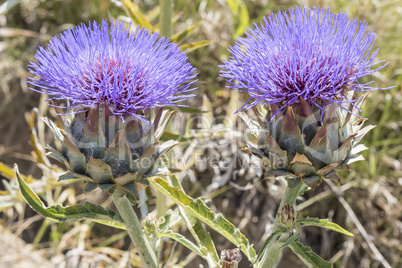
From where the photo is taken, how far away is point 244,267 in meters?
1.85

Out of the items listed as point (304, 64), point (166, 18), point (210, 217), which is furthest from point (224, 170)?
point (304, 64)

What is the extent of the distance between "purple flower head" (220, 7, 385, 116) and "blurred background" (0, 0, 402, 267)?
61cm

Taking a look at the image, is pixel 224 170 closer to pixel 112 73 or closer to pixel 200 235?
pixel 200 235

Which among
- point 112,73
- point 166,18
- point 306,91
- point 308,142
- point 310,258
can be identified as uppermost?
point 166,18

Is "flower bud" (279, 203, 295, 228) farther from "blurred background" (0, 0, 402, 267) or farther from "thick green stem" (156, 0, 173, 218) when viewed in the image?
"thick green stem" (156, 0, 173, 218)

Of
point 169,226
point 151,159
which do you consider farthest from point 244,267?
point 151,159

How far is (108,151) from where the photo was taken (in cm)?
91

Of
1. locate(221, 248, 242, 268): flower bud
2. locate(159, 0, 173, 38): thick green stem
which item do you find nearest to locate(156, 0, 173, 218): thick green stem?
locate(159, 0, 173, 38): thick green stem

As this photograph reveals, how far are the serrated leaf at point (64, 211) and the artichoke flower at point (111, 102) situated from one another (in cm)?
6

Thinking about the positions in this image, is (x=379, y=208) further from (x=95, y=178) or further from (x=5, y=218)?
(x=5, y=218)

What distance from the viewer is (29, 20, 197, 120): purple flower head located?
91cm

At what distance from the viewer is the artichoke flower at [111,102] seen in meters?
0.90

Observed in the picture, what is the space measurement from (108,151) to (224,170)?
102 cm

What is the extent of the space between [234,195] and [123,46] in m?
1.07
